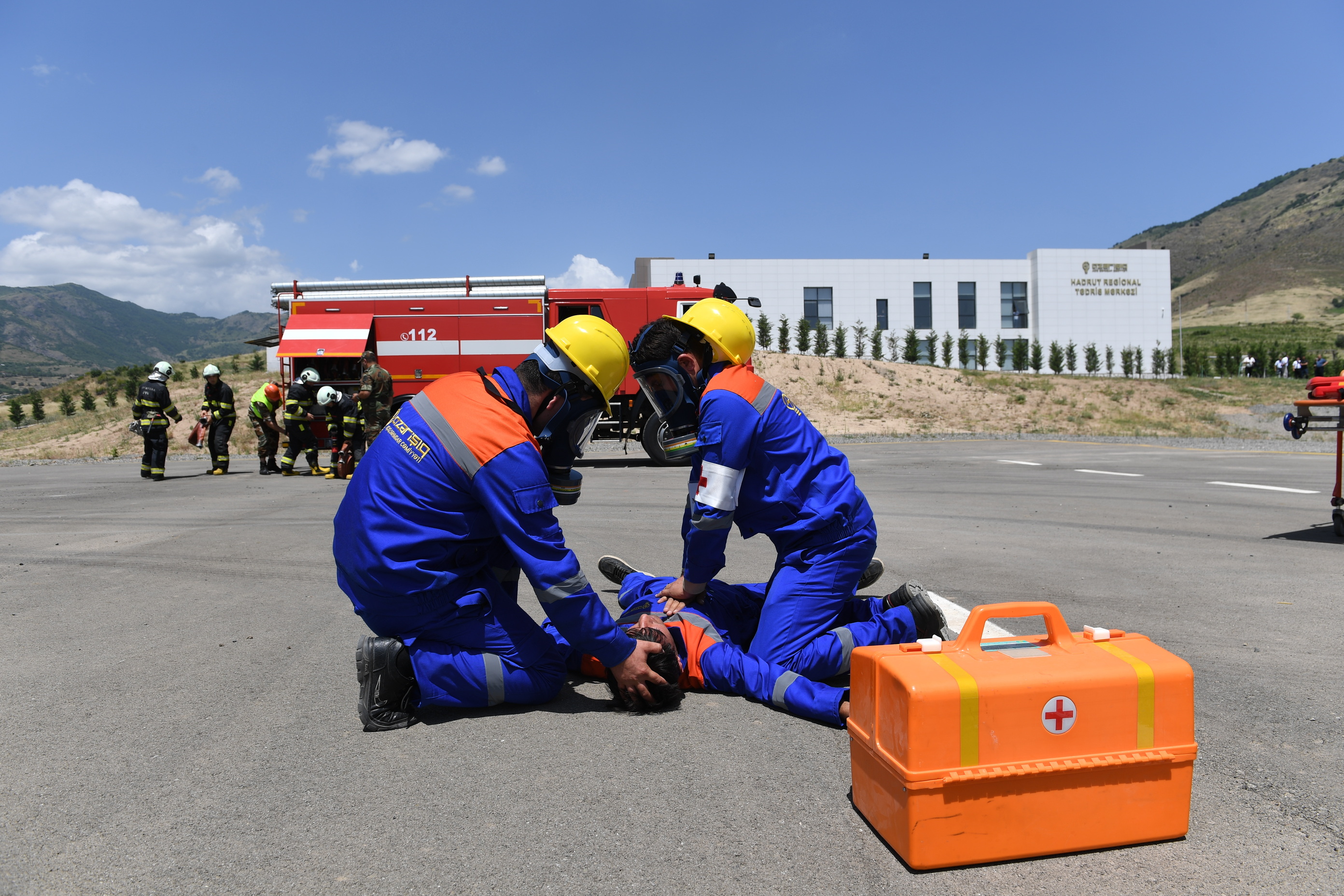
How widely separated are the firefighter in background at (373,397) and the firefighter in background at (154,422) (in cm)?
297

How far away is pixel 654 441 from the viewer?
52.7ft

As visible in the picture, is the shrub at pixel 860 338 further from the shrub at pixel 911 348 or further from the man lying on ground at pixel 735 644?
the man lying on ground at pixel 735 644

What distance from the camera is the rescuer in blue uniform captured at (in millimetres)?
3010

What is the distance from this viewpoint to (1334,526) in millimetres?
7207

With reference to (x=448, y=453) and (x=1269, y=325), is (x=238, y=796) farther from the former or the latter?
(x=1269, y=325)

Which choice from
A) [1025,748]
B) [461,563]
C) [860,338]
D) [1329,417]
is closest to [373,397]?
[461,563]

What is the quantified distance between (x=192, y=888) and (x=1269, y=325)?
152795mm

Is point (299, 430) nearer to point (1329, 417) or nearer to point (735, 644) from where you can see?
point (735, 644)

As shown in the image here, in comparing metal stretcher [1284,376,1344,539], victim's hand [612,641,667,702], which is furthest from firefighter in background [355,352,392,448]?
metal stretcher [1284,376,1344,539]

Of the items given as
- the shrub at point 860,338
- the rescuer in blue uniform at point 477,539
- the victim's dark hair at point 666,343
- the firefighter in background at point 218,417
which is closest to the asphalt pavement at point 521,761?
the rescuer in blue uniform at point 477,539

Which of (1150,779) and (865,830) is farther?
(865,830)

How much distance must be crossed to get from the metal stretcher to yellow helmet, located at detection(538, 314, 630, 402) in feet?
19.7

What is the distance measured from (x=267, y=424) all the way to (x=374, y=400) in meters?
2.52

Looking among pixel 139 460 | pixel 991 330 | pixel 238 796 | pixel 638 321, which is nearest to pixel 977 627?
pixel 238 796
